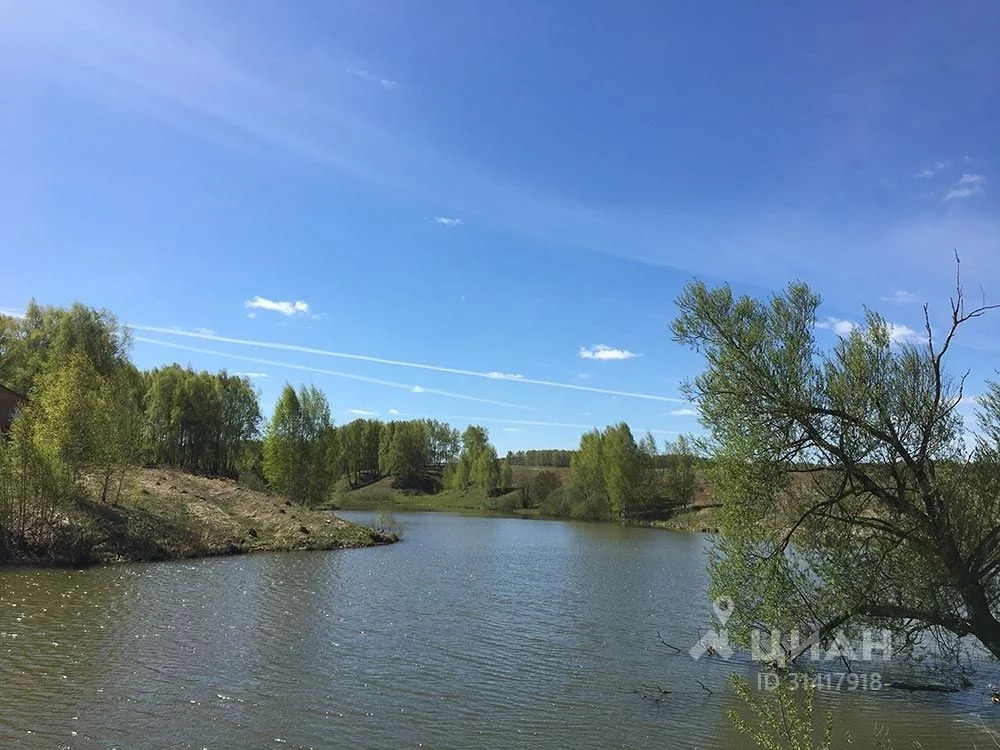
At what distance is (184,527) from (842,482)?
35473 mm

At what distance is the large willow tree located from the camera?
1142cm

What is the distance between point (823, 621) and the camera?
12.9 metres

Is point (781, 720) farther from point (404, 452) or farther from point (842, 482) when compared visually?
point (404, 452)

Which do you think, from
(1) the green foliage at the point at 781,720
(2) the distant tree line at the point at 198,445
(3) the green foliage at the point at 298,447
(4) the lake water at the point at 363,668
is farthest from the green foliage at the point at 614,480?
(1) the green foliage at the point at 781,720

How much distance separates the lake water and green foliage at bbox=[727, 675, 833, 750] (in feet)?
2.58

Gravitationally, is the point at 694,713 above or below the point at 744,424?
below

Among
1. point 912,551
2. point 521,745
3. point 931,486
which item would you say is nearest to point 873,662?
point 912,551

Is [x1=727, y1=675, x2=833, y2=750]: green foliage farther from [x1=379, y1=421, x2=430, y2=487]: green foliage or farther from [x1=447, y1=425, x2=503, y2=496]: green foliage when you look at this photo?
[x1=379, y1=421, x2=430, y2=487]: green foliage

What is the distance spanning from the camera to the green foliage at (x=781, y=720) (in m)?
8.18

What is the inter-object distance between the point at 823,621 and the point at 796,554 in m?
1.36

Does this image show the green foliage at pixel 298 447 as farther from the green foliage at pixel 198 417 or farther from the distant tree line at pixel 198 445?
the green foliage at pixel 198 417

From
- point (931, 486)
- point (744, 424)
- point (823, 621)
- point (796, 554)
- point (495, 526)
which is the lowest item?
point (495, 526)

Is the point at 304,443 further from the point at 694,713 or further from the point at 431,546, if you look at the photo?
the point at 694,713

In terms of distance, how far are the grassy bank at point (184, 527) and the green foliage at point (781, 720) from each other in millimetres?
29190
